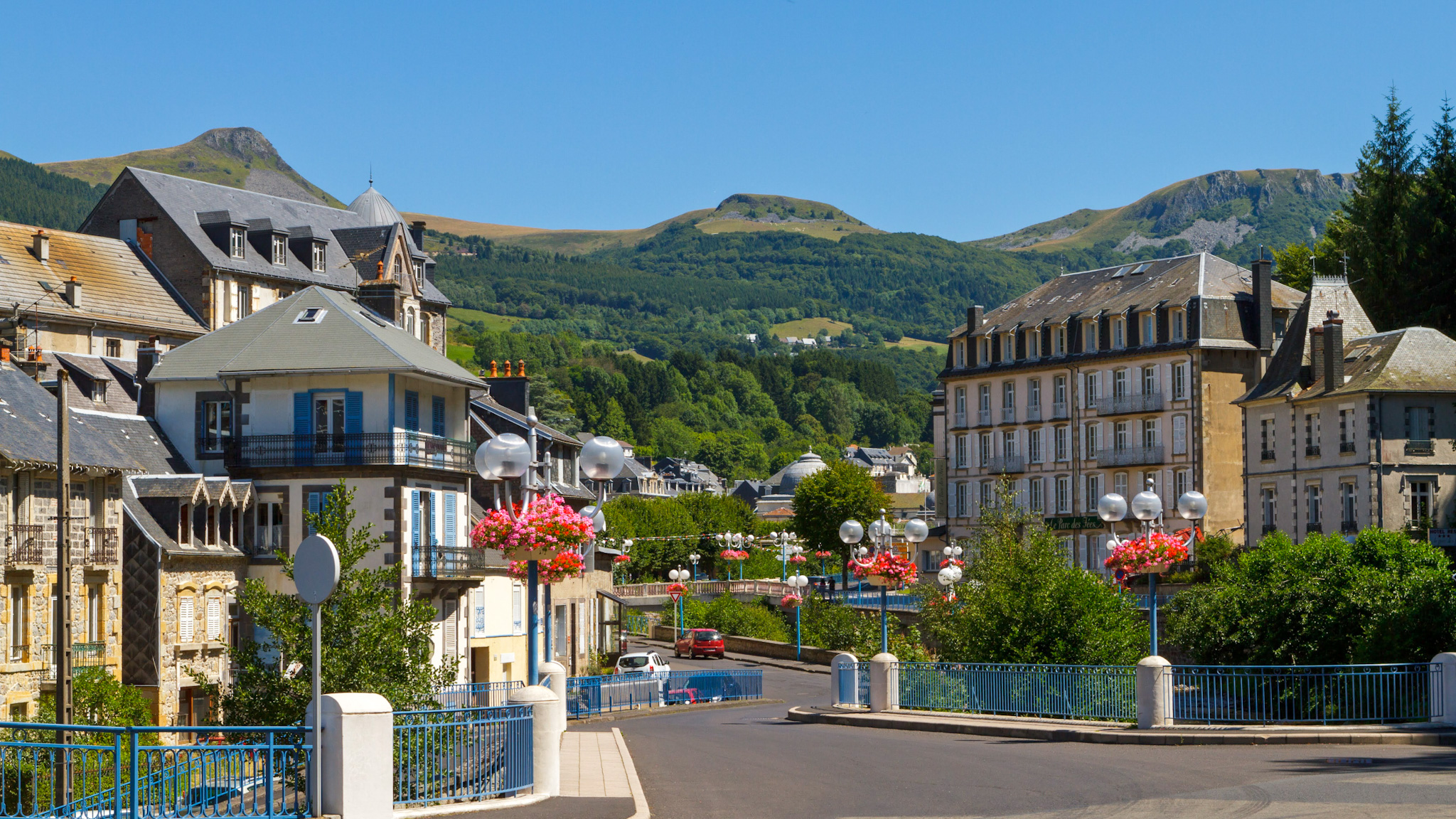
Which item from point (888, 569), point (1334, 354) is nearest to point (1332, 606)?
point (888, 569)

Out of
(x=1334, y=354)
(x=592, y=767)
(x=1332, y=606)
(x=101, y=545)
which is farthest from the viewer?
(x=1334, y=354)

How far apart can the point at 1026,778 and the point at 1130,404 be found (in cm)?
5892

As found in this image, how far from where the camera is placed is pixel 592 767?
2461 cm

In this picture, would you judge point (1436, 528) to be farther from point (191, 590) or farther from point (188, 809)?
point (188, 809)

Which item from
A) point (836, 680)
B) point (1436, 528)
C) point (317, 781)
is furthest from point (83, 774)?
point (1436, 528)

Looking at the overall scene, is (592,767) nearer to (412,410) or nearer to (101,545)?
(101,545)

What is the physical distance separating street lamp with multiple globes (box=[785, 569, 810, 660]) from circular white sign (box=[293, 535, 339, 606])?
5433 cm

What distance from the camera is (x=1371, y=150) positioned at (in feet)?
220

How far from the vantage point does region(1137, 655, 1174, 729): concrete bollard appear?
2912 centimetres

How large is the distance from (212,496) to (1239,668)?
2604cm

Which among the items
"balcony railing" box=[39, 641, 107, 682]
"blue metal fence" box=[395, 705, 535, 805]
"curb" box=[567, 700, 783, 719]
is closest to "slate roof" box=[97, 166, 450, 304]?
"curb" box=[567, 700, 783, 719]

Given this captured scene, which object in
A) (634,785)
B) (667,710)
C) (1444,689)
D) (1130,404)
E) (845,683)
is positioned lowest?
(667,710)

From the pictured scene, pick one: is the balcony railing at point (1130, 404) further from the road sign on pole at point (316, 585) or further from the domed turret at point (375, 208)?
the road sign on pole at point (316, 585)

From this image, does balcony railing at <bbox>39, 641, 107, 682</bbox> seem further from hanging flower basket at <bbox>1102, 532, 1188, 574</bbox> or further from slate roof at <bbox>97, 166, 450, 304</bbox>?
slate roof at <bbox>97, 166, 450, 304</bbox>
